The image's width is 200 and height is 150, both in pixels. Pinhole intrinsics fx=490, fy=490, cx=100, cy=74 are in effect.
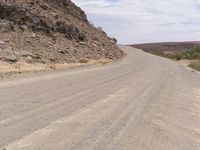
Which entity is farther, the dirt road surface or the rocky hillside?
the rocky hillside

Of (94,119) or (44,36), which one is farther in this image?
(44,36)

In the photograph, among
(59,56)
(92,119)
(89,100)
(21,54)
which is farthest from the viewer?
(59,56)

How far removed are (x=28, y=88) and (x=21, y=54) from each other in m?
16.3

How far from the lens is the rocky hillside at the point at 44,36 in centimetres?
3613

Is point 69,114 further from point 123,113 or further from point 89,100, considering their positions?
point 89,100

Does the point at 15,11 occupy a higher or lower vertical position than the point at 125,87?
higher

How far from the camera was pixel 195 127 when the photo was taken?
41.1 ft

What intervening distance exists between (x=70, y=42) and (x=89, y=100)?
3153 cm

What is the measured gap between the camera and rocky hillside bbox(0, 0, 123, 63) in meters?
36.1

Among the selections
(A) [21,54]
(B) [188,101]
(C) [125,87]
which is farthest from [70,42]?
(B) [188,101]

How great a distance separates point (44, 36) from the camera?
43250 millimetres

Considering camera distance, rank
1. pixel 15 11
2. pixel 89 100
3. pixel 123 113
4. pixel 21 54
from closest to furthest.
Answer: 1. pixel 123 113
2. pixel 89 100
3. pixel 21 54
4. pixel 15 11

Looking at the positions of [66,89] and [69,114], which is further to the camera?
[66,89]

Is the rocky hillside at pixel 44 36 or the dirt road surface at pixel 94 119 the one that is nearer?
the dirt road surface at pixel 94 119
